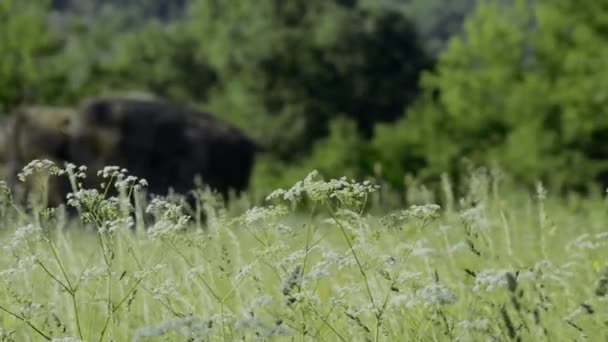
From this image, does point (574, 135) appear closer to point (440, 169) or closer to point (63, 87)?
point (440, 169)

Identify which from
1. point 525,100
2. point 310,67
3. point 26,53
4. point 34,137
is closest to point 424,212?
point 34,137

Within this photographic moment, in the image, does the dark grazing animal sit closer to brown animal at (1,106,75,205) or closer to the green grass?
brown animal at (1,106,75,205)

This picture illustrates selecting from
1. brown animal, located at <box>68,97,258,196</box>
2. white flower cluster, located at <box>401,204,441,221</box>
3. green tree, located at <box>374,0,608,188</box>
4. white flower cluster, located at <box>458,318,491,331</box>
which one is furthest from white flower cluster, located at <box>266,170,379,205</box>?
green tree, located at <box>374,0,608,188</box>

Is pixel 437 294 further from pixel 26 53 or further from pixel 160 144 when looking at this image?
pixel 26 53

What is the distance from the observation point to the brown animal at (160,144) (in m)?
16.5

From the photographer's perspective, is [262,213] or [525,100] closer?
[262,213]

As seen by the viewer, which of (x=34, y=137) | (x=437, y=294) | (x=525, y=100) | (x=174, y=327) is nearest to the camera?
(x=174, y=327)

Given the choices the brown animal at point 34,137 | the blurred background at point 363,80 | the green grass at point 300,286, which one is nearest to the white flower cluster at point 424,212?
the green grass at point 300,286

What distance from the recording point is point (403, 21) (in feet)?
131

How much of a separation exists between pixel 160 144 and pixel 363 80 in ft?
74.9

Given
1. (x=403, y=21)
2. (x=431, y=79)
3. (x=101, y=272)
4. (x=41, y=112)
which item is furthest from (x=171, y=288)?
(x=403, y=21)

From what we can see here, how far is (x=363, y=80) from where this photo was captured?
3891 centimetres

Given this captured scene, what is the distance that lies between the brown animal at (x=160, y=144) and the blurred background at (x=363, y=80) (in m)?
3.91

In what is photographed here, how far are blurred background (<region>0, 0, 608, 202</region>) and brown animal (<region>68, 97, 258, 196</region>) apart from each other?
391cm
